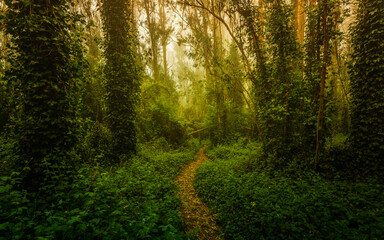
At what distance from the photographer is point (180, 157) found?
11.2 metres

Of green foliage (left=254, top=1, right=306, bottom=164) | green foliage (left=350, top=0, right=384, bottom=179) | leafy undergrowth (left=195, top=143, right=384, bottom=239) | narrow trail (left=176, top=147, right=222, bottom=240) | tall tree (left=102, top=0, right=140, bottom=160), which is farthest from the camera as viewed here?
tall tree (left=102, top=0, right=140, bottom=160)

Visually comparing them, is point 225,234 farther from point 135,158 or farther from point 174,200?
point 135,158

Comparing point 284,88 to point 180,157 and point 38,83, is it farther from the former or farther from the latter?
point 38,83

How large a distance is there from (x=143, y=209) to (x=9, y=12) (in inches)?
228

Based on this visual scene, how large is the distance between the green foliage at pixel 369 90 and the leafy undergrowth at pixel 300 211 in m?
1.48

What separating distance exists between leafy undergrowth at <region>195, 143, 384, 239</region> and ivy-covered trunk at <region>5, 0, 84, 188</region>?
4.80 m

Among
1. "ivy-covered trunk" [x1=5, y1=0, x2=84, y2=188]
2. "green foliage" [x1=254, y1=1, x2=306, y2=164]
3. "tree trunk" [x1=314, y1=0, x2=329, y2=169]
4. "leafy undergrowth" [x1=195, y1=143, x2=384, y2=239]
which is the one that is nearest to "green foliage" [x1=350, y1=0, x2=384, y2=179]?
"tree trunk" [x1=314, y1=0, x2=329, y2=169]

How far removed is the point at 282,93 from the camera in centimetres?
732

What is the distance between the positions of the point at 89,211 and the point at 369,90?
9466 millimetres

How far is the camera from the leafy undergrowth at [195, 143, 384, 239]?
3316 millimetres

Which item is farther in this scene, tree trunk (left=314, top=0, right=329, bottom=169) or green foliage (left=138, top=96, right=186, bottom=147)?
green foliage (left=138, top=96, right=186, bottom=147)

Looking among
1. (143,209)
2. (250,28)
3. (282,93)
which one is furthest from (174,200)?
(250,28)

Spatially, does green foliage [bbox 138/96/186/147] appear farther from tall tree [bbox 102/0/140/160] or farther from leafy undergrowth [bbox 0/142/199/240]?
leafy undergrowth [bbox 0/142/199/240]

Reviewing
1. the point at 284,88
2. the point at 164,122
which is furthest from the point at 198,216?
the point at 164,122
